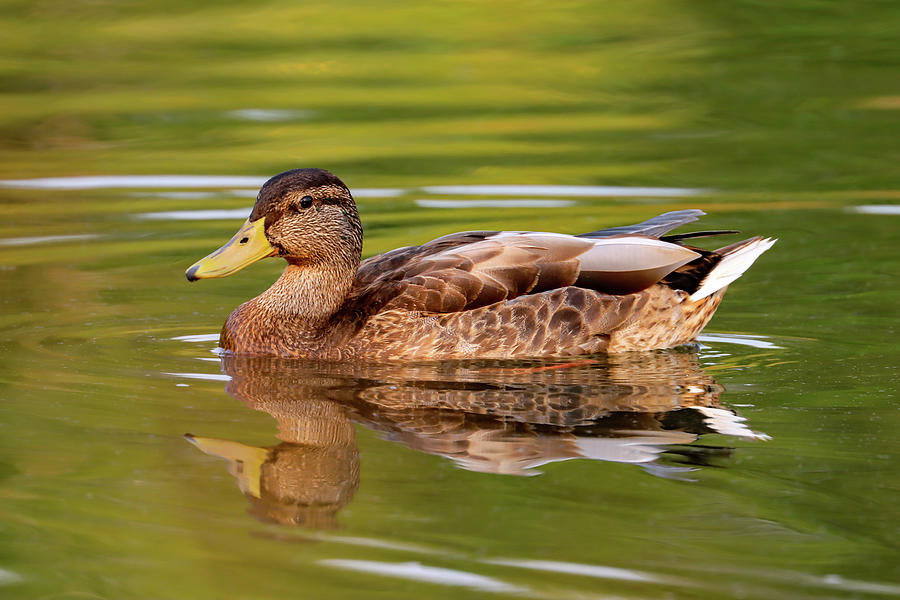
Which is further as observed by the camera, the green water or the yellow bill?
the yellow bill

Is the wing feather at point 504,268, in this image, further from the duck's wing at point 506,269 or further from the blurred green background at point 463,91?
the blurred green background at point 463,91

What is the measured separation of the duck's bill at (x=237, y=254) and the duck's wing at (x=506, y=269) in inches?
27.3

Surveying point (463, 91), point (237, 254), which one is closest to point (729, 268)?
point (237, 254)

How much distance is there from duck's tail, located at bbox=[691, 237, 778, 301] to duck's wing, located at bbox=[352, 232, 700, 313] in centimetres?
22

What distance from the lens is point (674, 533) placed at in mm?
5500

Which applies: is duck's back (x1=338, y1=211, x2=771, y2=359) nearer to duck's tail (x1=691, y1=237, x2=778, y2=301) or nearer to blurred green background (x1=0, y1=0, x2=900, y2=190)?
duck's tail (x1=691, y1=237, x2=778, y2=301)

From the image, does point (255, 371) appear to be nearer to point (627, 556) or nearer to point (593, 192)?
point (627, 556)

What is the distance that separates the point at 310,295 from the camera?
892 centimetres

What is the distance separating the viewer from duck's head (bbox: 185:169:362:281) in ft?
28.2

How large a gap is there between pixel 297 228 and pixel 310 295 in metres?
0.43

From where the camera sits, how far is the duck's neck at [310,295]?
8859 millimetres

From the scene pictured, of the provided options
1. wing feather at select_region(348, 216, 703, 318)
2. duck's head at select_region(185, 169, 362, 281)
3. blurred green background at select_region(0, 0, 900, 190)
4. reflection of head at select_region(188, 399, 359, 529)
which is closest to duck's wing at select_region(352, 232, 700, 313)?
→ wing feather at select_region(348, 216, 703, 318)

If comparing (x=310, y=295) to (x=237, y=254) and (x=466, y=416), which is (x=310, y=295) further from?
(x=466, y=416)

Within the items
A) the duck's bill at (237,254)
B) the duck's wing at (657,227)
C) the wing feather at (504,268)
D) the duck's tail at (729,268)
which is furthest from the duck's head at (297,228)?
the duck's tail at (729,268)
